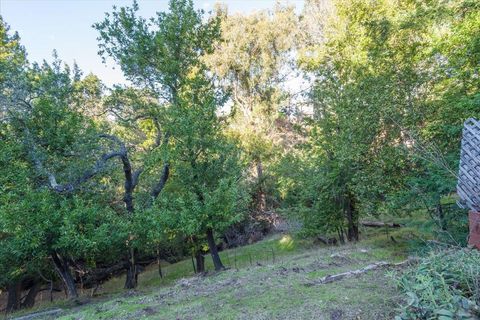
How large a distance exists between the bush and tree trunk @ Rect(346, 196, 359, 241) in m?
7.72

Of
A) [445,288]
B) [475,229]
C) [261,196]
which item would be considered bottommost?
A: [445,288]

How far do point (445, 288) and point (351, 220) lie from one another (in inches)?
354

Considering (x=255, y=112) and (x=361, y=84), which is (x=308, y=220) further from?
(x=255, y=112)

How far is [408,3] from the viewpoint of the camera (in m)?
9.88

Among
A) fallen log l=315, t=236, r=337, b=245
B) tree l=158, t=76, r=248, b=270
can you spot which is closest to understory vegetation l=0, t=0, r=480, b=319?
tree l=158, t=76, r=248, b=270

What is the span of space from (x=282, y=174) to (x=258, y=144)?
20.9 ft

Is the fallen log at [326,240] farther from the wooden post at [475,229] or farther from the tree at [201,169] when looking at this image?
the wooden post at [475,229]

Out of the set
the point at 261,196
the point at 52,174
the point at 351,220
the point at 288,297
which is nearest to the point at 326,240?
the point at 351,220

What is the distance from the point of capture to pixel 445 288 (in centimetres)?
278

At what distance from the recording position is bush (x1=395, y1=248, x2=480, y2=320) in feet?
8.65

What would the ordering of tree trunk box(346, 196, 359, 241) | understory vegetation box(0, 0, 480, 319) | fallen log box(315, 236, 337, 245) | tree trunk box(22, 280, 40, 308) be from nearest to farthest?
understory vegetation box(0, 0, 480, 319) < tree trunk box(346, 196, 359, 241) < fallen log box(315, 236, 337, 245) < tree trunk box(22, 280, 40, 308)

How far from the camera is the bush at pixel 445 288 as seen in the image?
104 inches

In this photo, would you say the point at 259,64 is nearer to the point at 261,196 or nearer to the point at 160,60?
the point at 261,196

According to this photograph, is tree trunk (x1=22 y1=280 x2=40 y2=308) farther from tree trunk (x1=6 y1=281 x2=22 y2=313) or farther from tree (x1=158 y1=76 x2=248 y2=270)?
tree (x1=158 y1=76 x2=248 y2=270)
